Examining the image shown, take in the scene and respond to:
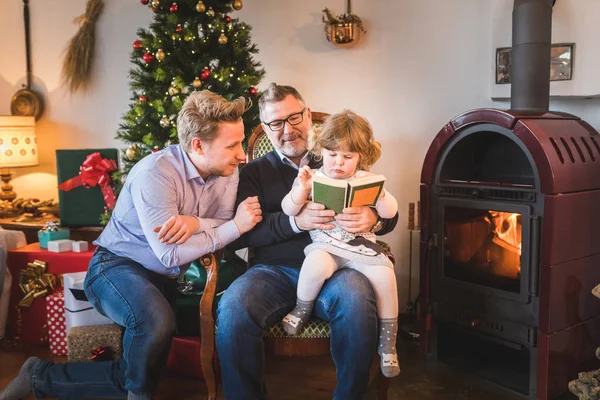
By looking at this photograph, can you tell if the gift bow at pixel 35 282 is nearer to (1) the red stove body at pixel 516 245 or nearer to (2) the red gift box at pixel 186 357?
(2) the red gift box at pixel 186 357

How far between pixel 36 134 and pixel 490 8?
9.87 feet

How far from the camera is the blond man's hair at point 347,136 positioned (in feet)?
6.35

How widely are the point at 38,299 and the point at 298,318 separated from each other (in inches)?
62.8

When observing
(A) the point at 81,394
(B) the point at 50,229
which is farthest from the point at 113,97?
(A) the point at 81,394

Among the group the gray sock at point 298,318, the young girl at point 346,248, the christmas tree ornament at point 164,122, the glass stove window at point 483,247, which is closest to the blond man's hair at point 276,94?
the young girl at point 346,248

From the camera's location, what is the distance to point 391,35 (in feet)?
10.5

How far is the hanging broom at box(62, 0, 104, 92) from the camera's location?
3.76 m

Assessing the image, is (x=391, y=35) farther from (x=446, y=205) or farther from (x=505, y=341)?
(x=505, y=341)

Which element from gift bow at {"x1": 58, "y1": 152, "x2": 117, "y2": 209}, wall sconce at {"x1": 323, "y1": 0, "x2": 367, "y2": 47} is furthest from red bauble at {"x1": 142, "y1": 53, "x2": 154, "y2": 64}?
wall sconce at {"x1": 323, "y1": 0, "x2": 367, "y2": 47}

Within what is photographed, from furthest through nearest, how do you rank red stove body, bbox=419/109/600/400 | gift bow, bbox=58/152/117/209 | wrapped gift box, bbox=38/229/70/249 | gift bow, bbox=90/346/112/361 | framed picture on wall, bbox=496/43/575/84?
gift bow, bbox=58/152/117/209 < wrapped gift box, bbox=38/229/70/249 < framed picture on wall, bbox=496/43/575/84 < gift bow, bbox=90/346/112/361 < red stove body, bbox=419/109/600/400

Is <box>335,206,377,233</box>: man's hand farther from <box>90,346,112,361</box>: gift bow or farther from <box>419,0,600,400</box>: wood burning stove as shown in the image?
<box>90,346,112,361</box>: gift bow

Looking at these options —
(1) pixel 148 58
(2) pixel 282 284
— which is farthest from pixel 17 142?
(2) pixel 282 284

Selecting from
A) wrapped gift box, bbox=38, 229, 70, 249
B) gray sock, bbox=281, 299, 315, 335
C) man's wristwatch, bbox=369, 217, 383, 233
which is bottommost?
gray sock, bbox=281, 299, 315, 335

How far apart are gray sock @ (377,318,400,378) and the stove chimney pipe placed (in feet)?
3.74
